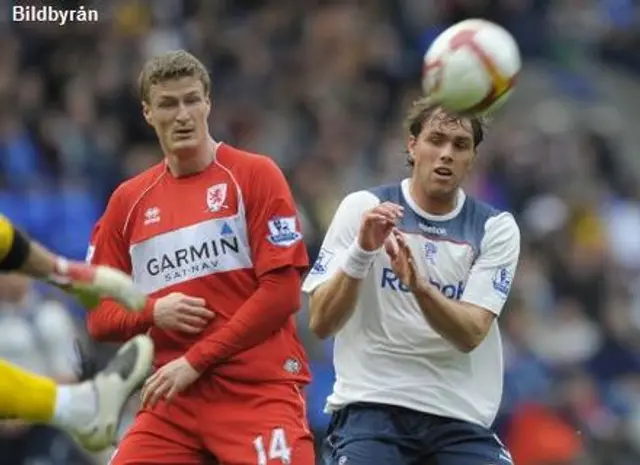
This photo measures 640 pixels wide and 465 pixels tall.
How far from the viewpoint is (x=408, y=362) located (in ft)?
27.4

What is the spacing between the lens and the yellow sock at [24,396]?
780cm

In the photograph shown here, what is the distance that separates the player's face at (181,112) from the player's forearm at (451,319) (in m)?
1.22

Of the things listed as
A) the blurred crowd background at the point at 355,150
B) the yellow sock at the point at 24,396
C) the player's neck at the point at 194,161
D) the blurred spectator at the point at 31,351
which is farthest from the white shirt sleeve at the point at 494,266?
the blurred crowd background at the point at 355,150

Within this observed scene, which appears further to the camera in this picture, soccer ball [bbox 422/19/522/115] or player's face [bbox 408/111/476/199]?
soccer ball [bbox 422/19/522/115]

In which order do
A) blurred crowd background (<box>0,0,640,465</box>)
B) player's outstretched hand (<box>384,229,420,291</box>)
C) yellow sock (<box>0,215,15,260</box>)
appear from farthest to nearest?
blurred crowd background (<box>0,0,640,465</box>), player's outstretched hand (<box>384,229,420,291</box>), yellow sock (<box>0,215,15,260</box>)

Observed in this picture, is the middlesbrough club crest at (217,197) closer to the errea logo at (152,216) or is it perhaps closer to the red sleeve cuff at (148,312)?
the errea logo at (152,216)

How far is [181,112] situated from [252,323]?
975 mm

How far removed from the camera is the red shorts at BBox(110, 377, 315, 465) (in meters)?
8.21

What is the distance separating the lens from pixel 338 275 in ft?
26.7

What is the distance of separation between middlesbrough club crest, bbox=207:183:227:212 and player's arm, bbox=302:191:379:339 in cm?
49

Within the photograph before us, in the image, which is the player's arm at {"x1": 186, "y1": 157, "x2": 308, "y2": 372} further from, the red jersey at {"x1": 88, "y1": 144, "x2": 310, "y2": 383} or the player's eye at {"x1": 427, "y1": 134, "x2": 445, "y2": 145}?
the player's eye at {"x1": 427, "y1": 134, "x2": 445, "y2": 145}

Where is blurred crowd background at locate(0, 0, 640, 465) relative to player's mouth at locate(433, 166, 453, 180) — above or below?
below

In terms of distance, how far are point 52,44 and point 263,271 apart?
896cm

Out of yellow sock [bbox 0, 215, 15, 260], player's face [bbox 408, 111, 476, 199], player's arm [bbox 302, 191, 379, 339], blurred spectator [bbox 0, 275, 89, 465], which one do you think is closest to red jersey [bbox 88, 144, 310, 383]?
player's arm [bbox 302, 191, 379, 339]
